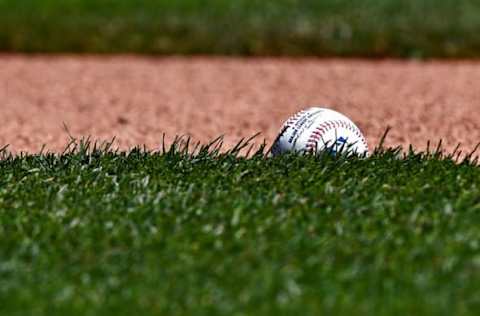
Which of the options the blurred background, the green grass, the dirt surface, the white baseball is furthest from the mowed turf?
the green grass

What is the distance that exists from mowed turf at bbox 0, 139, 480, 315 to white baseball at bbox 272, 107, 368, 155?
0.20m

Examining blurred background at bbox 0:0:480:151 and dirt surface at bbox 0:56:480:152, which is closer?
dirt surface at bbox 0:56:480:152

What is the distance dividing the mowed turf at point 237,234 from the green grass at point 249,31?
5977mm

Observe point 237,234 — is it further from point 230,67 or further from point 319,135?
point 230,67

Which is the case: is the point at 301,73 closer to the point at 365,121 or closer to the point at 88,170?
the point at 365,121

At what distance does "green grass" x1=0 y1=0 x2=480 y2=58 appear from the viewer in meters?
12.0

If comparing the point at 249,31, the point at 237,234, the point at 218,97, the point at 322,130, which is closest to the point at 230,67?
the point at 249,31

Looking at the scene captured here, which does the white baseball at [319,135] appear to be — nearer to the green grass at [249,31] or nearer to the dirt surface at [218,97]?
the dirt surface at [218,97]

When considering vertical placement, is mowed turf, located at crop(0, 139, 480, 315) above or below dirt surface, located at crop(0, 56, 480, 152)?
below

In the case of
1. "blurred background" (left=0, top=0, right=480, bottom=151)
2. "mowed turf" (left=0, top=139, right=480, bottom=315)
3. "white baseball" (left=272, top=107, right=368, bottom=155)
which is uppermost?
"blurred background" (left=0, top=0, right=480, bottom=151)

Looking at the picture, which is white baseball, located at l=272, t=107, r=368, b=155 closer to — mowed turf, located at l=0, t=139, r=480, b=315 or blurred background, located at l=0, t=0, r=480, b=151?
mowed turf, located at l=0, t=139, r=480, b=315

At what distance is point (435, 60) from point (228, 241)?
728 cm

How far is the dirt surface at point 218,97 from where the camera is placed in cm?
787

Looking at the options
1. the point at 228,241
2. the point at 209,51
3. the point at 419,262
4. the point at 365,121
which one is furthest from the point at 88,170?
the point at 209,51
